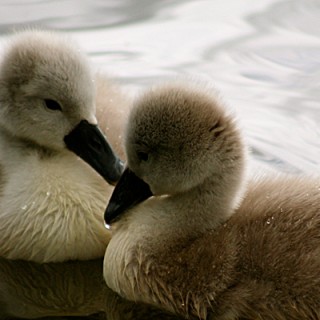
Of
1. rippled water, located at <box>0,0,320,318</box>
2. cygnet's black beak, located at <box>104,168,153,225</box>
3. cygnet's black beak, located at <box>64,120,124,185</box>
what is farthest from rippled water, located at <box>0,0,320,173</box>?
cygnet's black beak, located at <box>104,168,153,225</box>

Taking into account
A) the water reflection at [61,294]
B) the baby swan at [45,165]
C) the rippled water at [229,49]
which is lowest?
the rippled water at [229,49]

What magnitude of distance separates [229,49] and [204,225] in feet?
8.52

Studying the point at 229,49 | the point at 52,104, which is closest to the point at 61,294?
the point at 52,104

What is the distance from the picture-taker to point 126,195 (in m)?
5.63

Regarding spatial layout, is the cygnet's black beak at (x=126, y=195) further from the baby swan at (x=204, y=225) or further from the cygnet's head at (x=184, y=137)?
the cygnet's head at (x=184, y=137)

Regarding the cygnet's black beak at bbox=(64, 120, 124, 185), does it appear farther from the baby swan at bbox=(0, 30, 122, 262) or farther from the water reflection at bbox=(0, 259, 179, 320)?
the water reflection at bbox=(0, 259, 179, 320)

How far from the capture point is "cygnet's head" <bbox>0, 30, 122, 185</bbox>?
19.0 ft

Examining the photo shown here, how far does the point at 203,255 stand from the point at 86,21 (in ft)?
10.5

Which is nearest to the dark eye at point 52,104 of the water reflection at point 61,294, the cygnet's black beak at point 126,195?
the cygnet's black beak at point 126,195

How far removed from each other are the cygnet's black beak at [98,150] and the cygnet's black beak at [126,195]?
22 centimetres

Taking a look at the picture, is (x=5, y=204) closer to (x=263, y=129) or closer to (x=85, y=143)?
(x=85, y=143)

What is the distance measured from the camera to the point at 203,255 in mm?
5344

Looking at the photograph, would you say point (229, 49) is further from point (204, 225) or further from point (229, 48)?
point (204, 225)

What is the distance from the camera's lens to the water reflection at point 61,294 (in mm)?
5543
